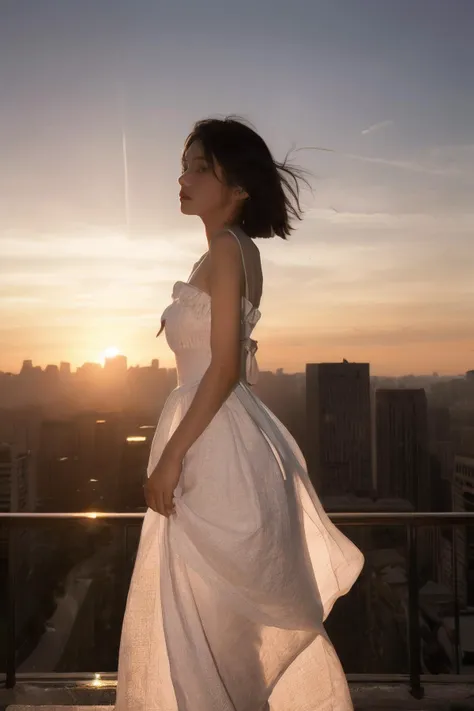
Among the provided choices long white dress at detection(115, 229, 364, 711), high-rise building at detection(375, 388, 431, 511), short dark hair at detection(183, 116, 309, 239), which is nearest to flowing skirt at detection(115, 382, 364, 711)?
long white dress at detection(115, 229, 364, 711)

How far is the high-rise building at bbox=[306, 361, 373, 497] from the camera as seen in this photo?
1355cm

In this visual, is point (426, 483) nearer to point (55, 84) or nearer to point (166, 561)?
point (55, 84)

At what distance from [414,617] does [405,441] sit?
13565mm

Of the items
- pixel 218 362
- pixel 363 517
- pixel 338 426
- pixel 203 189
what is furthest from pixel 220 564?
pixel 338 426

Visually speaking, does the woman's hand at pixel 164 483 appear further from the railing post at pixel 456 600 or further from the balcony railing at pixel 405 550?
the railing post at pixel 456 600

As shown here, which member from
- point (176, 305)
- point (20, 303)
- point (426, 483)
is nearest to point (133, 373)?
point (20, 303)

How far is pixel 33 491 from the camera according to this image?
11.6 meters

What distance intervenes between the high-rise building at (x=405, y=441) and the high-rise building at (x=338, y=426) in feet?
1.62

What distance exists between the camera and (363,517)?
2070 millimetres

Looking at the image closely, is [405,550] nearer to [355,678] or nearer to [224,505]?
[355,678]

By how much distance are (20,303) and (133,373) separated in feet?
15.2

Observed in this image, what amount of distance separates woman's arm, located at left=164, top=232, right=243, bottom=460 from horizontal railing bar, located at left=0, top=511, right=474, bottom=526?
2.95 feet

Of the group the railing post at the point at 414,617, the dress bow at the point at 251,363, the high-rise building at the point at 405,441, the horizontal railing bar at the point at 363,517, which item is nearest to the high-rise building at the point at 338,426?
the high-rise building at the point at 405,441

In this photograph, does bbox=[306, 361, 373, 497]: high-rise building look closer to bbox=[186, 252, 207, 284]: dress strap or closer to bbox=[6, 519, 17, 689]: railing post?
bbox=[6, 519, 17, 689]: railing post
